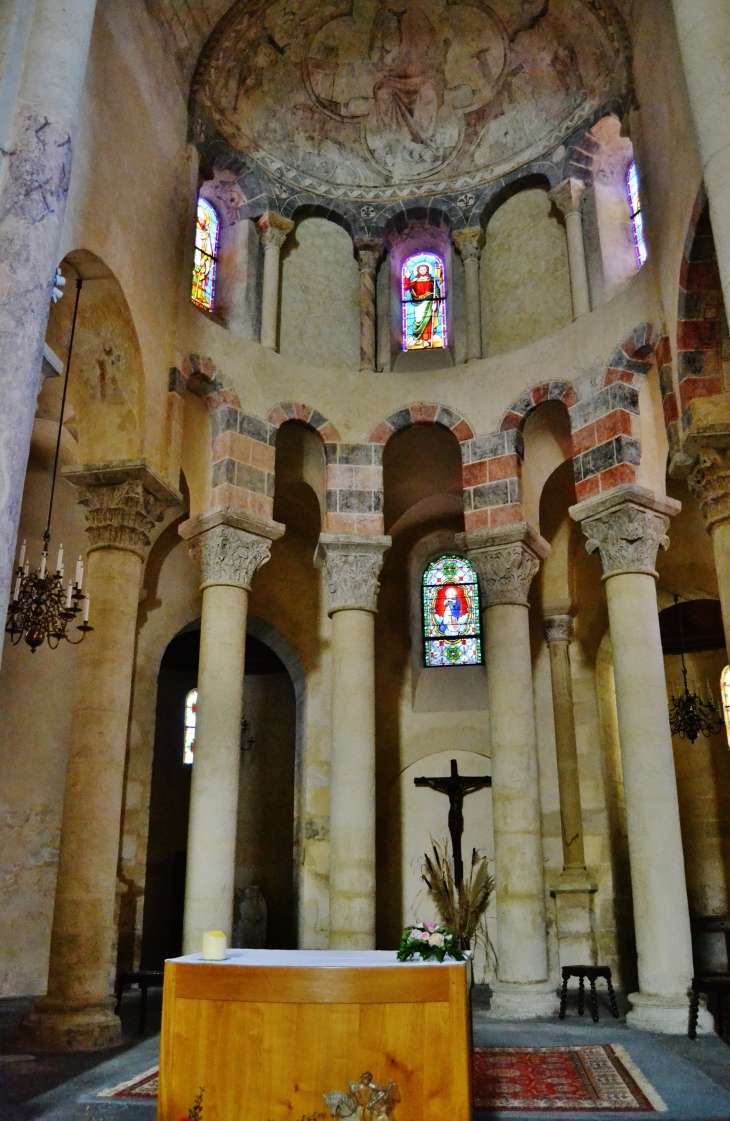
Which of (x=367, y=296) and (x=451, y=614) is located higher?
(x=367, y=296)

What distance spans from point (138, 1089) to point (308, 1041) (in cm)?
287

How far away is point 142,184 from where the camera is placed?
1016 cm

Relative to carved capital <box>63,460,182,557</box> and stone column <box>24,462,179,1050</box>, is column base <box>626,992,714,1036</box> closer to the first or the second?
stone column <box>24,462,179,1050</box>

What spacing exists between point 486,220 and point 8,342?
33.0 feet

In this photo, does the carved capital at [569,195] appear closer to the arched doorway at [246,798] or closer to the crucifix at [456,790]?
the crucifix at [456,790]

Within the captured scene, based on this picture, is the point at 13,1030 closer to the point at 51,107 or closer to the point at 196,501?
the point at 196,501

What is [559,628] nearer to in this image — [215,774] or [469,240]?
[469,240]

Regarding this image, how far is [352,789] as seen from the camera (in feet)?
36.1

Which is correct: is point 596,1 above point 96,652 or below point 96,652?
above

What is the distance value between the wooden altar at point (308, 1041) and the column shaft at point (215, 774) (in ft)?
17.3

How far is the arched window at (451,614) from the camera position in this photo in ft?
49.0

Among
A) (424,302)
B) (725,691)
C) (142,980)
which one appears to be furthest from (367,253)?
(725,691)

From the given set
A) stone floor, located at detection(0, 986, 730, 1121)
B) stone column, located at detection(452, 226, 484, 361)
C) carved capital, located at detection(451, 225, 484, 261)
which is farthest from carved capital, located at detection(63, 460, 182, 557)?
carved capital, located at detection(451, 225, 484, 261)

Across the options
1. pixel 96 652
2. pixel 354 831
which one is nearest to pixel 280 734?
pixel 354 831
